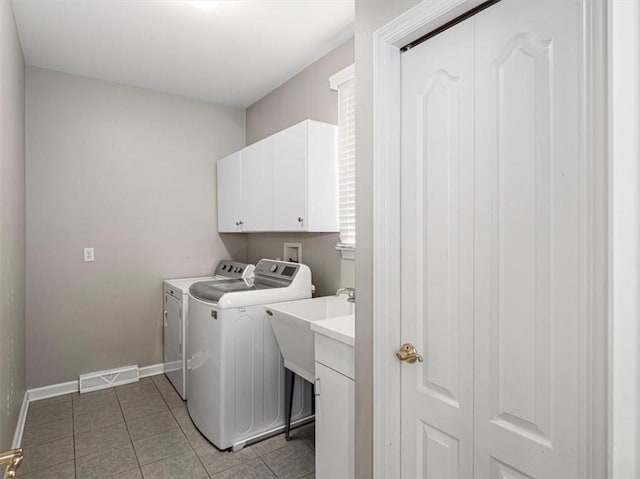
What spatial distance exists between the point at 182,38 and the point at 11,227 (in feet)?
5.01

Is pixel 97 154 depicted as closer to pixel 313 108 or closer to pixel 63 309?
pixel 63 309

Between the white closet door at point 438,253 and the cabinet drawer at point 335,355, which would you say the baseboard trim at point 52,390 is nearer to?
the cabinet drawer at point 335,355

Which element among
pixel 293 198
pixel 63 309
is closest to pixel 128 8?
pixel 293 198

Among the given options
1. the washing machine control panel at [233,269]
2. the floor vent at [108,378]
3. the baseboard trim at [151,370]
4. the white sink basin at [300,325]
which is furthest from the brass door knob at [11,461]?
the baseboard trim at [151,370]

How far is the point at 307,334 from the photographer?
74.5 inches

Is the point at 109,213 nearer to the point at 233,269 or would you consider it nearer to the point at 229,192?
the point at 229,192

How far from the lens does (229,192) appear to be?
10.9ft

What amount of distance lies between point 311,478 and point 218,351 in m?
0.84

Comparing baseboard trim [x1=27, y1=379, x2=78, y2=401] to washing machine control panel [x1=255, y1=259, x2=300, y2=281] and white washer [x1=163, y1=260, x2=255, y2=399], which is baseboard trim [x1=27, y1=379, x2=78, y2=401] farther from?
washing machine control panel [x1=255, y1=259, x2=300, y2=281]

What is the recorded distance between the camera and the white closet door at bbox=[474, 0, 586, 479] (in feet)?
2.83

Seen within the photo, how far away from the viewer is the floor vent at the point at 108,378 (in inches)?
119

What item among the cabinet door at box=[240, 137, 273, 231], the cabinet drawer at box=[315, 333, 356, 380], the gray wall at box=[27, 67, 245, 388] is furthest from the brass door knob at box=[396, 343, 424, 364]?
the gray wall at box=[27, 67, 245, 388]

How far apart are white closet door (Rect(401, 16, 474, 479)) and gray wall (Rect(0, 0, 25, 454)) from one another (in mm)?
1803

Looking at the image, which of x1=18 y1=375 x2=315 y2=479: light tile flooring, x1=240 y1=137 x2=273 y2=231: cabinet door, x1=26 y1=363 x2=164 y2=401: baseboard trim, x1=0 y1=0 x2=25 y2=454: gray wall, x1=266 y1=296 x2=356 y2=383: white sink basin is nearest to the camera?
x1=0 y1=0 x2=25 y2=454: gray wall
